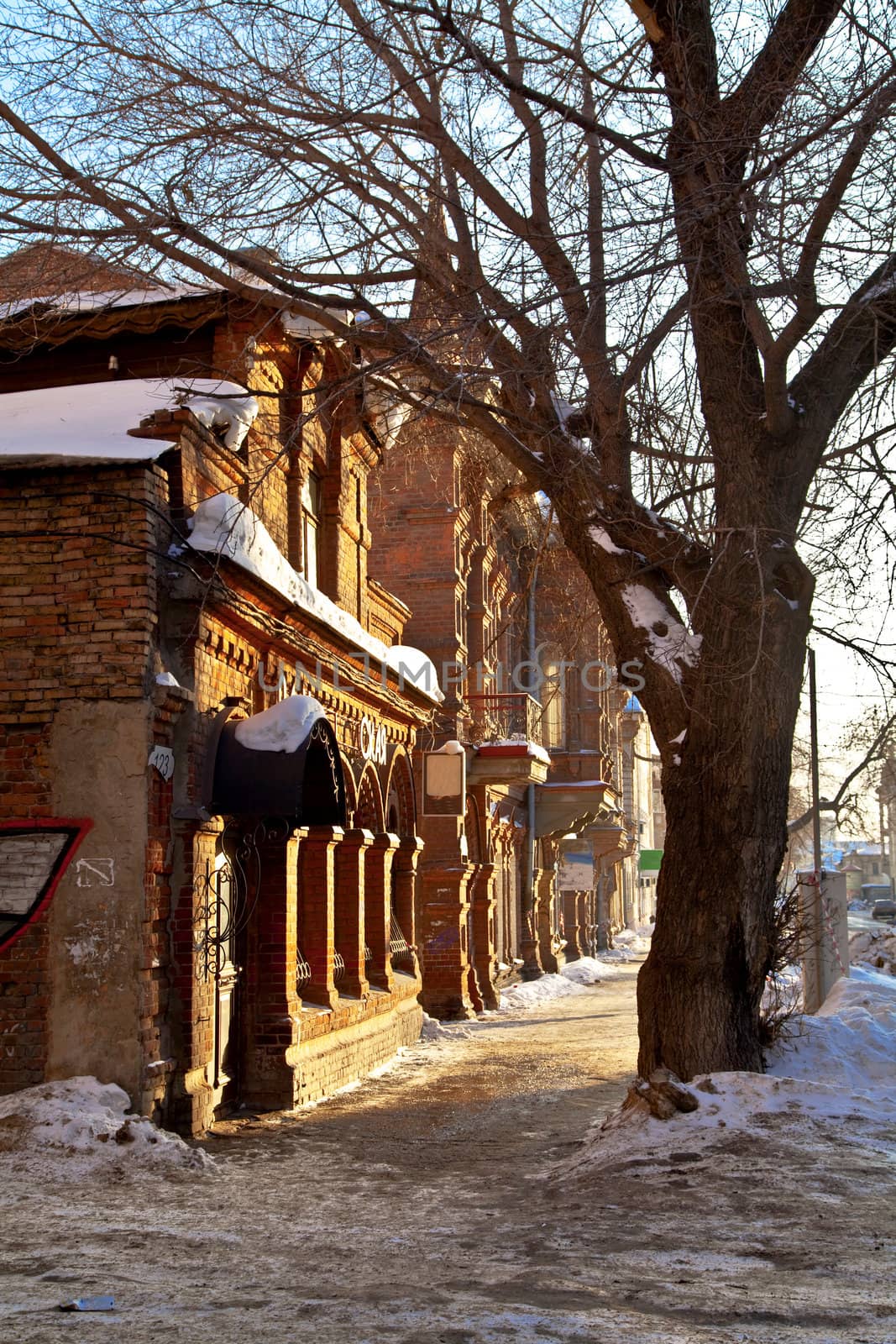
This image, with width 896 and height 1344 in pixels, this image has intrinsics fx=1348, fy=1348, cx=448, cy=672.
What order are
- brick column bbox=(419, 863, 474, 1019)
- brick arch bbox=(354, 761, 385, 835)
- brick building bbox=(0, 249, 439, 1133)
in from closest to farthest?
brick building bbox=(0, 249, 439, 1133)
brick arch bbox=(354, 761, 385, 835)
brick column bbox=(419, 863, 474, 1019)

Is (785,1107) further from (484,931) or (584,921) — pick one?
(584,921)

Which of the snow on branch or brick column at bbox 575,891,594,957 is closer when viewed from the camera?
the snow on branch

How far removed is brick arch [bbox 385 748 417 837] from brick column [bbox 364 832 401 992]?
3.93ft

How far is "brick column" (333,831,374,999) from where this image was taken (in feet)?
43.1

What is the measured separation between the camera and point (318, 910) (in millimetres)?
12000

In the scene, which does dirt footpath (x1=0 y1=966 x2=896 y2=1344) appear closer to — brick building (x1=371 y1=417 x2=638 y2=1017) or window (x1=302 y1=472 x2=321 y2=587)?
brick building (x1=371 y1=417 x2=638 y2=1017)

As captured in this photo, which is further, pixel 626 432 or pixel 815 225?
pixel 626 432

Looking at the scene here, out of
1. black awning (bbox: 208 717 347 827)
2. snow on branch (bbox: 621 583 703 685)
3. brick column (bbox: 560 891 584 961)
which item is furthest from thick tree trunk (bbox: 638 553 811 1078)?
brick column (bbox: 560 891 584 961)

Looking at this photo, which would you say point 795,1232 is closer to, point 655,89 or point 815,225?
point 815,225

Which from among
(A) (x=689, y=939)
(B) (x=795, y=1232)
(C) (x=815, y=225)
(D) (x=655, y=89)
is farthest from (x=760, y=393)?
(B) (x=795, y=1232)

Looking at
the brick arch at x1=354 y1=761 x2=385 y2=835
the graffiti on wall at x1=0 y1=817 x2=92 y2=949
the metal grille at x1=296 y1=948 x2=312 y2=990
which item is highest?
the brick arch at x1=354 y1=761 x2=385 y2=835

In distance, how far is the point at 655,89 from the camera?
7215mm

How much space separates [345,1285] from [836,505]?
5.94 m

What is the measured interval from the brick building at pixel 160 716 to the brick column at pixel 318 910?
2 centimetres
